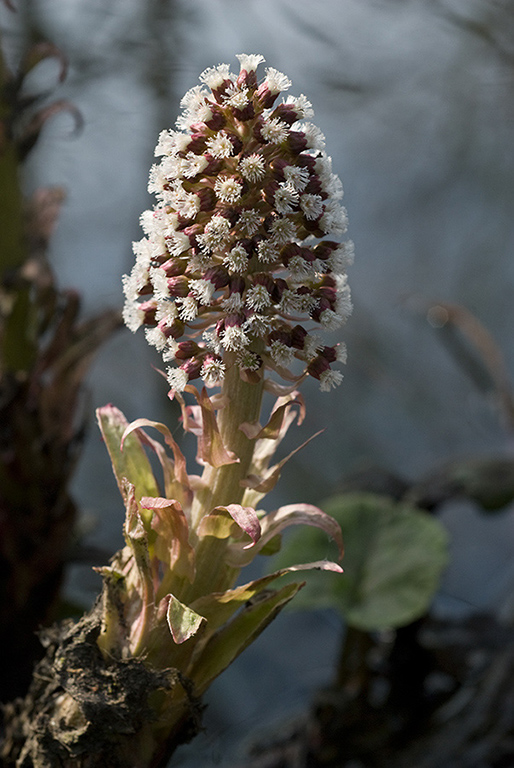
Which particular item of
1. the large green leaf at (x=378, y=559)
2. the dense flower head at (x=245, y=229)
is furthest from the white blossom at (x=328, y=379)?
the large green leaf at (x=378, y=559)

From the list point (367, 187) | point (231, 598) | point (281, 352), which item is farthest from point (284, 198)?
point (367, 187)

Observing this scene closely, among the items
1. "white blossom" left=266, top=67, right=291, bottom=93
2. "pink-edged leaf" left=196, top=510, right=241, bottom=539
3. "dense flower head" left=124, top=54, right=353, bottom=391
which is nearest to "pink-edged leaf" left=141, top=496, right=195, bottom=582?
"pink-edged leaf" left=196, top=510, right=241, bottom=539

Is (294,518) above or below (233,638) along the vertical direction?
above

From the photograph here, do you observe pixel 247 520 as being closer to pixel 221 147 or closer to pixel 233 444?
pixel 233 444

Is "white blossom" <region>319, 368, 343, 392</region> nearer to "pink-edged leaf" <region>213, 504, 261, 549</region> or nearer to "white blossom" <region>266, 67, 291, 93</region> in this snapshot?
"pink-edged leaf" <region>213, 504, 261, 549</region>

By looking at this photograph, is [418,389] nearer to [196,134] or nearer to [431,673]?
[431,673]

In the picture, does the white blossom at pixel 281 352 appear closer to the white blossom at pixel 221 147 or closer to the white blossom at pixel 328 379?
the white blossom at pixel 328 379
